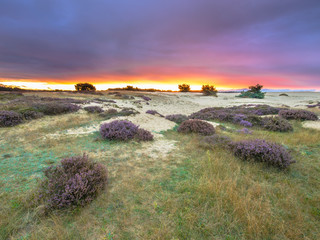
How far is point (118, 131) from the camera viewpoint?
6.97 m

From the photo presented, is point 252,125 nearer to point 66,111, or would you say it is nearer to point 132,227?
point 132,227

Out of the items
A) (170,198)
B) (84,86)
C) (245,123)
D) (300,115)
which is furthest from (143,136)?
(84,86)

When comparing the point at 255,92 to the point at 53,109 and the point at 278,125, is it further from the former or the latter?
the point at 53,109

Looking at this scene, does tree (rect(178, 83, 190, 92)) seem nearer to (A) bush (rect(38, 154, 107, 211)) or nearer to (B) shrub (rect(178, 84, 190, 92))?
(B) shrub (rect(178, 84, 190, 92))

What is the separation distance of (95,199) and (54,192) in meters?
0.78

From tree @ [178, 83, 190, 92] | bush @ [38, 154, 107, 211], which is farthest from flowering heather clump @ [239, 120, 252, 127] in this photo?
tree @ [178, 83, 190, 92]

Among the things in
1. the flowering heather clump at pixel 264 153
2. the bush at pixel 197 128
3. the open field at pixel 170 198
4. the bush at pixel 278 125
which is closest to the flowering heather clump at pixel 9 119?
the open field at pixel 170 198

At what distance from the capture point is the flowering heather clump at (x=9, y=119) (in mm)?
7824

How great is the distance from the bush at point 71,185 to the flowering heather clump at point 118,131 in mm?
2958

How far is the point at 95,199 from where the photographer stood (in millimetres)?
3158

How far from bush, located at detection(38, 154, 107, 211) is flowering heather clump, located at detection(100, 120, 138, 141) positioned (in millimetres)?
2958

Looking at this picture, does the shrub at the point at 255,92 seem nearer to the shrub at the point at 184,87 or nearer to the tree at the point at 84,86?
the shrub at the point at 184,87

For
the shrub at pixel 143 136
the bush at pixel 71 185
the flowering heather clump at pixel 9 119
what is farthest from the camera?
the flowering heather clump at pixel 9 119

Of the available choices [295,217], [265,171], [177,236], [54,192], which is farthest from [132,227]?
[265,171]
